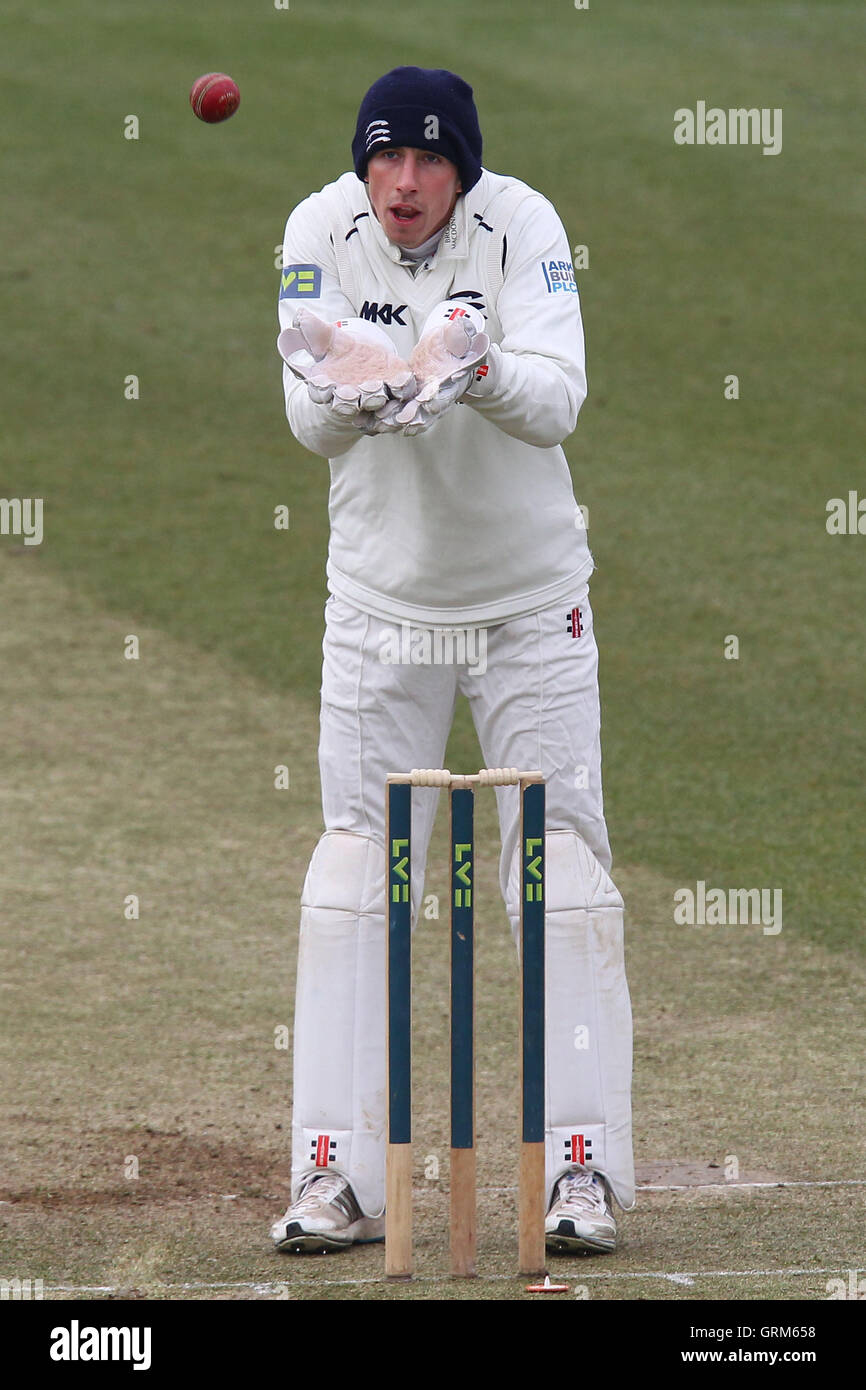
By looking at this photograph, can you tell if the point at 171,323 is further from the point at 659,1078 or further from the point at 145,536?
the point at 659,1078

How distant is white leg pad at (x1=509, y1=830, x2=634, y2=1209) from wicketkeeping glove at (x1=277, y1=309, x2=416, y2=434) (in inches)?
37.6

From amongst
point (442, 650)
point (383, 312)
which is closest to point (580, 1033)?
point (442, 650)

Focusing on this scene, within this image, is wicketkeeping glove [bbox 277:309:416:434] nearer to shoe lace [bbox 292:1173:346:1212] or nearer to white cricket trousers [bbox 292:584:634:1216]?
white cricket trousers [bbox 292:584:634:1216]

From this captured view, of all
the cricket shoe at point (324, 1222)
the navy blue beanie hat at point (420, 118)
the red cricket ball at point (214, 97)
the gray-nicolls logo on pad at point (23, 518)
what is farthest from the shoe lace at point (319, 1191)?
the gray-nicolls logo on pad at point (23, 518)

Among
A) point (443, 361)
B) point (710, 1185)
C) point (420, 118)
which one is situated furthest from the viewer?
point (710, 1185)

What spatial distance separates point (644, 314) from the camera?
12570 millimetres

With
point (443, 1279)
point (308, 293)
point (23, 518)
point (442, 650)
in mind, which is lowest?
point (443, 1279)

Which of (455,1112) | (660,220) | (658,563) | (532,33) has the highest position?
(532,33)

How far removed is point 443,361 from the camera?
3.48m

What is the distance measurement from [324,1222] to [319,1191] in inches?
3.4

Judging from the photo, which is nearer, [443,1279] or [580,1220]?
[443,1279]

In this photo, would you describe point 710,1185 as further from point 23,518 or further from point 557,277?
point 23,518

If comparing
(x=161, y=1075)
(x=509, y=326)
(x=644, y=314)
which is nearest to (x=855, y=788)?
(x=161, y=1075)
